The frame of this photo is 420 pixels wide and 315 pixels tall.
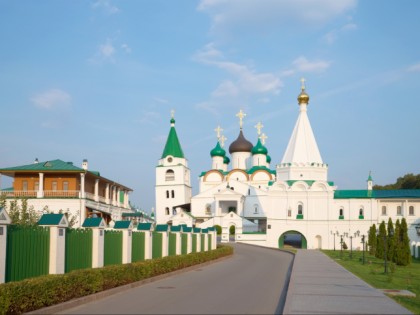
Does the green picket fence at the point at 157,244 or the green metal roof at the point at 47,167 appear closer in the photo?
the green picket fence at the point at 157,244

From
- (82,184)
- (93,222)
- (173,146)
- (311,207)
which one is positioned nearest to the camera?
(93,222)

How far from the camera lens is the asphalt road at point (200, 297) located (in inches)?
448

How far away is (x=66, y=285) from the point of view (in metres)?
11.4

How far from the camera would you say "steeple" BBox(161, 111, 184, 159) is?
70938 mm

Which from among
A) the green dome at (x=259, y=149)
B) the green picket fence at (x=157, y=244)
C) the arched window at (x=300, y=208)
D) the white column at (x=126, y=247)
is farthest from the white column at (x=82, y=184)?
the green dome at (x=259, y=149)

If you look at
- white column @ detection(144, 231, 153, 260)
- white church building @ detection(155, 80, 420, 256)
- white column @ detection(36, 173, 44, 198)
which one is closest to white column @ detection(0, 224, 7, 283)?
white column @ detection(144, 231, 153, 260)

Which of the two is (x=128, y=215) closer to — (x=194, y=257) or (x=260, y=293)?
(x=194, y=257)

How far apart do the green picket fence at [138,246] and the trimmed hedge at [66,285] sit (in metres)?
0.71

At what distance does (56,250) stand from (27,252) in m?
0.98

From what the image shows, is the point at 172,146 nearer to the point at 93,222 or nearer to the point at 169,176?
the point at 169,176

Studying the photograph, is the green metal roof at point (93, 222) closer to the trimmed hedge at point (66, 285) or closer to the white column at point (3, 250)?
the trimmed hedge at point (66, 285)

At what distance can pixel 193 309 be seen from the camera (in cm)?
1148

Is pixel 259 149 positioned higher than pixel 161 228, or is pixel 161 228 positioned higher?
pixel 259 149

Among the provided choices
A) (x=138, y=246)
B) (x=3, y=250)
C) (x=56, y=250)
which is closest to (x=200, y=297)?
(x=56, y=250)
